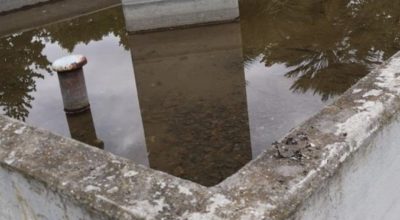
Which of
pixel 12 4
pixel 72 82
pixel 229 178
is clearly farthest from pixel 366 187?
pixel 12 4

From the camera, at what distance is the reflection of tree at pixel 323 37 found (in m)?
6.04

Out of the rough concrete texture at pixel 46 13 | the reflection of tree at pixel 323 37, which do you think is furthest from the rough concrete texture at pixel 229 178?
the rough concrete texture at pixel 46 13

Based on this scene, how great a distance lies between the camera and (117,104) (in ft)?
20.0

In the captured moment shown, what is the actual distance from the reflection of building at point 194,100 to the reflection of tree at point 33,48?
3.21 feet

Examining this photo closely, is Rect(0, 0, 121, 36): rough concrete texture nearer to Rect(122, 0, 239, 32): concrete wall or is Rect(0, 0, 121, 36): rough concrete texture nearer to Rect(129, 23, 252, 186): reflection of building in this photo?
Rect(122, 0, 239, 32): concrete wall

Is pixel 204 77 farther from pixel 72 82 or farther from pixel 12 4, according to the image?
pixel 12 4

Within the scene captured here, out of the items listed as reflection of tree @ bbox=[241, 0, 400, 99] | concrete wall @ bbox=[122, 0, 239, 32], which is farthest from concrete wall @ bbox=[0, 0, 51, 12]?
reflection of tree @ bbox=[241, 0, 400, 99]

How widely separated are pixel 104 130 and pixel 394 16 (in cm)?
479

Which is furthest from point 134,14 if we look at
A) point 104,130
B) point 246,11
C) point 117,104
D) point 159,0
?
point 104,130

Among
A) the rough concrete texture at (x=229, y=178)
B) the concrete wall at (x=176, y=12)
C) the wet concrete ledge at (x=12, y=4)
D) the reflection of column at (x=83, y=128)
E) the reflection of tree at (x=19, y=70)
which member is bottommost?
the reflection of column at (x=83, y=128)

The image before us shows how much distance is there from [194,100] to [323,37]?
2347mm

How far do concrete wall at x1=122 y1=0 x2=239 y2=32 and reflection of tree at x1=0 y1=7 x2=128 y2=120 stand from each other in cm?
46

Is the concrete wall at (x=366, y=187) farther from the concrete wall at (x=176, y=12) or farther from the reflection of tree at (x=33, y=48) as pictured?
the concrete wall at (x=176, y=12)

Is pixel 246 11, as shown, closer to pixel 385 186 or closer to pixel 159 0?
pixel 159 0
